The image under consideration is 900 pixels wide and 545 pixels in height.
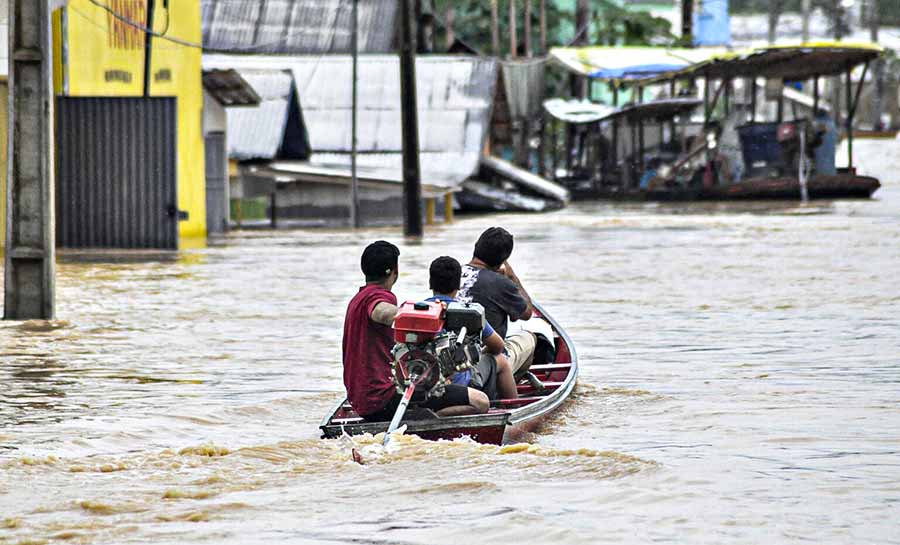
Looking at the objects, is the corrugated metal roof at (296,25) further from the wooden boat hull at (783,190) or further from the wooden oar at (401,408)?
the wooden oar at (401,408)

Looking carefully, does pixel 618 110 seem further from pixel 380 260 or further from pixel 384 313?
pixel 384 313

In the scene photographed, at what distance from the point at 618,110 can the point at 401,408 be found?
131 feet

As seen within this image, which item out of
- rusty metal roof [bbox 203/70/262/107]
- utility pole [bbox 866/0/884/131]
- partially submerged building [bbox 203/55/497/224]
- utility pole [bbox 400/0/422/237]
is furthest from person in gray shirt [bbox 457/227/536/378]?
utility pole [bbox 866/0/884/131]

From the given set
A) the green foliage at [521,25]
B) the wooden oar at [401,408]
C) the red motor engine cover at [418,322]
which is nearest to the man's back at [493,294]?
the wooden oar at [401,408]

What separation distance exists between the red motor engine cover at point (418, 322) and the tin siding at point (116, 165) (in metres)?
17.8

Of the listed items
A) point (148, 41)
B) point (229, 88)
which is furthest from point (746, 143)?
point (148, 41)

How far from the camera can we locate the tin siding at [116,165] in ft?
82.8

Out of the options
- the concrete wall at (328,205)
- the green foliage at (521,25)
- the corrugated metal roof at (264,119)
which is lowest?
the concrete wall at (328,205)

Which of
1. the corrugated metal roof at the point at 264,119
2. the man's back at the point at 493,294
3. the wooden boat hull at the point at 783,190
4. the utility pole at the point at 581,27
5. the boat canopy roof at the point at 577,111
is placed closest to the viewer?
the man's back at the point at 493,294

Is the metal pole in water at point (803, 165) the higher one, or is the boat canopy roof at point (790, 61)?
the boat canopy roof at point (790, 61)

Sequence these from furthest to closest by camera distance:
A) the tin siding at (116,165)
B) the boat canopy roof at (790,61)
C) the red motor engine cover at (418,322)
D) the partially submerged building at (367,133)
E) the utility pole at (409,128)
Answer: the boat canopy roof at (790,61)
the partially submerged building at (367,133)
the utility pole at (409,128)
the tin siding at (116,165)
the red motor engine cover at (418,322)

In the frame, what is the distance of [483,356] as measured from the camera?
9094 mm

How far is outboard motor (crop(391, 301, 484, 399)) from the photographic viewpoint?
7777 millimetres

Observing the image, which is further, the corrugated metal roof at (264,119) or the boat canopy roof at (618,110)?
the boat canopy roof at (618,110)
